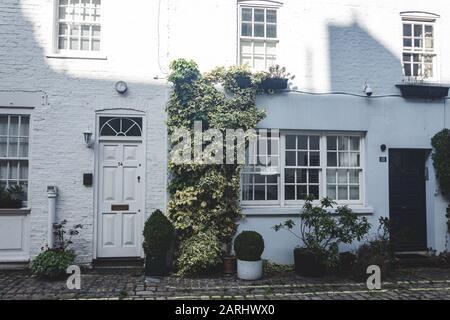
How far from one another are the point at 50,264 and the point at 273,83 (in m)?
6.26

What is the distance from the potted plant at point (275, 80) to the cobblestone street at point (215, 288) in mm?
4344

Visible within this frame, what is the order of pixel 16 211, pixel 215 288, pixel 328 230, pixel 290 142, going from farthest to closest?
pixel 290 142, pixel 16 211, pixel 328 230, pixel 215 288

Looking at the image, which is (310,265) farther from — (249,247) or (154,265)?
(154,265)

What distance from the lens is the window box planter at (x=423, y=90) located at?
9582mm

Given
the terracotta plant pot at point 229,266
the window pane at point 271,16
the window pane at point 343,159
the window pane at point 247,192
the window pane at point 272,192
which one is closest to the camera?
the terracotta plant pot at point 229,266

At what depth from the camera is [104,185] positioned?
29.1 feet

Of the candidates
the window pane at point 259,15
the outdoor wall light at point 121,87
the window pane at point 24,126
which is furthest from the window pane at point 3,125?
the window pane at point 259,15

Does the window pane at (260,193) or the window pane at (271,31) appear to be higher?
the window pane at (271,31)

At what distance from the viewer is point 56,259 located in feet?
25.7

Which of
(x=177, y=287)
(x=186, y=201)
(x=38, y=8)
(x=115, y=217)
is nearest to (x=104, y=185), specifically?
(x=115, y=217)

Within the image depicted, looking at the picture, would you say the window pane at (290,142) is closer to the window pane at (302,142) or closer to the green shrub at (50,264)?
the window pane at (302,142)

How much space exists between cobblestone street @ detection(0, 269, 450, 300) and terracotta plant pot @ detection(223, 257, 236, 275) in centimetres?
38

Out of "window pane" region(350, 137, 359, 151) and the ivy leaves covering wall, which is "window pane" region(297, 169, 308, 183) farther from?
the ivy leaves covering wall
